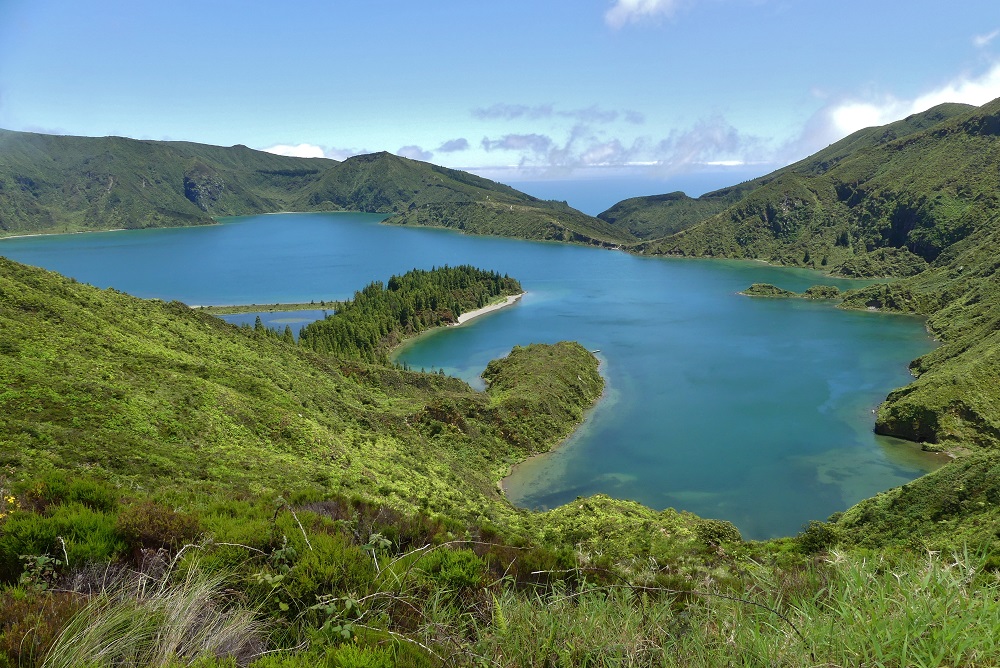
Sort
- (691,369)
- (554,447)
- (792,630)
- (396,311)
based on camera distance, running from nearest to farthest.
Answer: (792,630), (554,447), (691,369), (396,311)

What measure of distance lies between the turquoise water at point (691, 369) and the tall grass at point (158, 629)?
32.3 meters

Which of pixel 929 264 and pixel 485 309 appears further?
pixel 929 264

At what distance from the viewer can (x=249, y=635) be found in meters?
5.77

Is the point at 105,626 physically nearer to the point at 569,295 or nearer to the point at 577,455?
the point at 577,455

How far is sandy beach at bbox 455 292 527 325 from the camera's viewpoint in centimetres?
9936

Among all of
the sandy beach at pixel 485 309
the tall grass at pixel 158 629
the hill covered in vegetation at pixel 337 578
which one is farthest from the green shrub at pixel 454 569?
the sandy beach at pixel 485 309

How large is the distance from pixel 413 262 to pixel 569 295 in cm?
6819

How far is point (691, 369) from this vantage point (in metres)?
68.1

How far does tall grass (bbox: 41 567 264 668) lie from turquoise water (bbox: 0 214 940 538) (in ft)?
106

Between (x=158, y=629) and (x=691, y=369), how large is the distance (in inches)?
2679

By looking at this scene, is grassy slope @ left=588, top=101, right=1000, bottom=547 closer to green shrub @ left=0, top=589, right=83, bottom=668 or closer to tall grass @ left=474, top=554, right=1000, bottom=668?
tall grass @ left=474, top=554, right=1000, bottom=668

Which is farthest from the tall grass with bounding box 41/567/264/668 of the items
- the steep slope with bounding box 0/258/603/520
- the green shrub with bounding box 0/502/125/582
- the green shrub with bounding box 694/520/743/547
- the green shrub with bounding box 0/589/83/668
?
the green shrub with bounding box 694/520/743/547

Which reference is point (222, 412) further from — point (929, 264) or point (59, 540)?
point (929, 264)

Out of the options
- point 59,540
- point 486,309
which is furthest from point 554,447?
point 486,309
